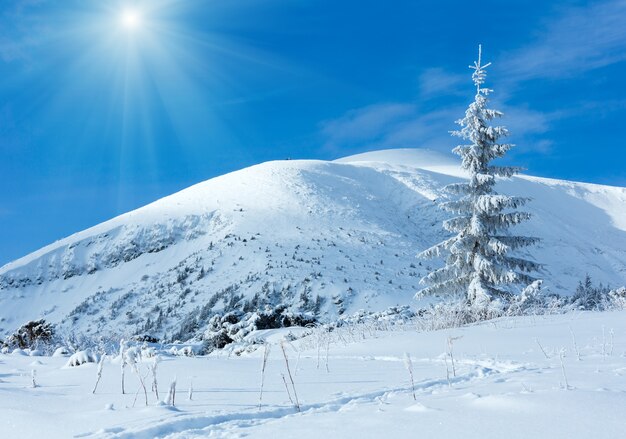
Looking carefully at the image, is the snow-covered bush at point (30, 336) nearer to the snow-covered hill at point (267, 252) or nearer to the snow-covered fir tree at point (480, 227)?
the snow-covered hill at point (267, 252)

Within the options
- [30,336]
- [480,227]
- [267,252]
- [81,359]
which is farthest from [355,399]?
[267,252]

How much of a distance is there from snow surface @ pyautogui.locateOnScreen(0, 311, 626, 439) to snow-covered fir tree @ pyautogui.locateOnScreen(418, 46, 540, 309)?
11.1 m

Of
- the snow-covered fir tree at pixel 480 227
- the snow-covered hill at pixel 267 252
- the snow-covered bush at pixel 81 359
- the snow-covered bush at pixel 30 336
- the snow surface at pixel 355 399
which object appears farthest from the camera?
the snow-covered hill at pixel 267 252

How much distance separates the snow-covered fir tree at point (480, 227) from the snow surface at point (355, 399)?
11.1m

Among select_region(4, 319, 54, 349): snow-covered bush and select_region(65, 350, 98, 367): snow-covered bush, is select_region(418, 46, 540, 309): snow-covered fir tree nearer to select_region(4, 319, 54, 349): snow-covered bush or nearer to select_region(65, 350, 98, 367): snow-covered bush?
select_region(4, 319, 54, 349): snow-covered bush

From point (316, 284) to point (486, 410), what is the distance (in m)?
22.4

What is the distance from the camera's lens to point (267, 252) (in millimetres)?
29766

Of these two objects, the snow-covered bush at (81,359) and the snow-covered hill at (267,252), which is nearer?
the snow-covered bush at (81,359)

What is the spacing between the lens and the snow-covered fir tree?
57.1 feet

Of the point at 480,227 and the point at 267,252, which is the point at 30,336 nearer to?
the point at 480,227

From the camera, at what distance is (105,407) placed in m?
3.49

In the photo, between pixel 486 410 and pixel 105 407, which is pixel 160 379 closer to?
pixel 105 407

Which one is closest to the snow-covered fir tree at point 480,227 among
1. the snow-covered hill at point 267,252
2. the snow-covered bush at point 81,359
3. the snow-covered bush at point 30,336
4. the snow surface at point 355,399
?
the snow-covered hill at point 267,252

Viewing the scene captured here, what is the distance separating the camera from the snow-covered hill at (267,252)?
1006 inches
